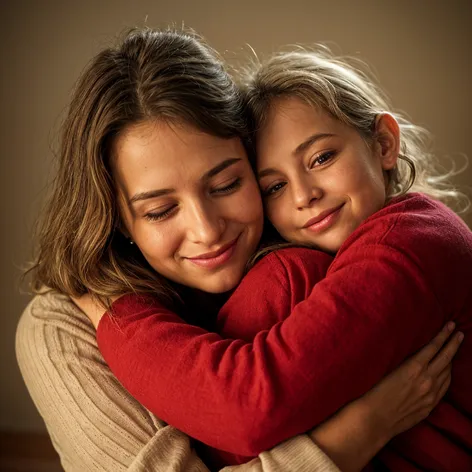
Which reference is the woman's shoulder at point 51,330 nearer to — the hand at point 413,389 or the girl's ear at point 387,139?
the hand at point 413,389

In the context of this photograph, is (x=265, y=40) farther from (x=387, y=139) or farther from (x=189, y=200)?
(x=189, y=200)

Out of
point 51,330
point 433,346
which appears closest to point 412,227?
point 433,346

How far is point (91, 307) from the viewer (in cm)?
144

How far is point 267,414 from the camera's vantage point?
1001 millimetres

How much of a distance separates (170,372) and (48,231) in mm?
613

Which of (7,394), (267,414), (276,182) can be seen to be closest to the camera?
(267,414)

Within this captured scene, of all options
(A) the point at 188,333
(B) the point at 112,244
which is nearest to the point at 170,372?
(A) the point at 188,333

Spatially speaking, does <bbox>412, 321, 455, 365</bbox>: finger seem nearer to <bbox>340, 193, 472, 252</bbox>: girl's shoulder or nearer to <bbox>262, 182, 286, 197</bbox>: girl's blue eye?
<bbox>340, 193, 472, 252</bbox>: girl's shoulder

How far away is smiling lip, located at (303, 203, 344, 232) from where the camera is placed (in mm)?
1346

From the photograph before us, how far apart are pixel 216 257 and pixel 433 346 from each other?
48cm

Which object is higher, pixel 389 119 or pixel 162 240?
pixel 389 119

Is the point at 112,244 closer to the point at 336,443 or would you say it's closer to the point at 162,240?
the point at 162,240

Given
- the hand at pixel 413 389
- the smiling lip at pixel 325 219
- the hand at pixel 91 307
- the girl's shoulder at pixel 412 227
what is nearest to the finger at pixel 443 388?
the hand at pixel 413 389

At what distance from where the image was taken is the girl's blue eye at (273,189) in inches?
55.5
